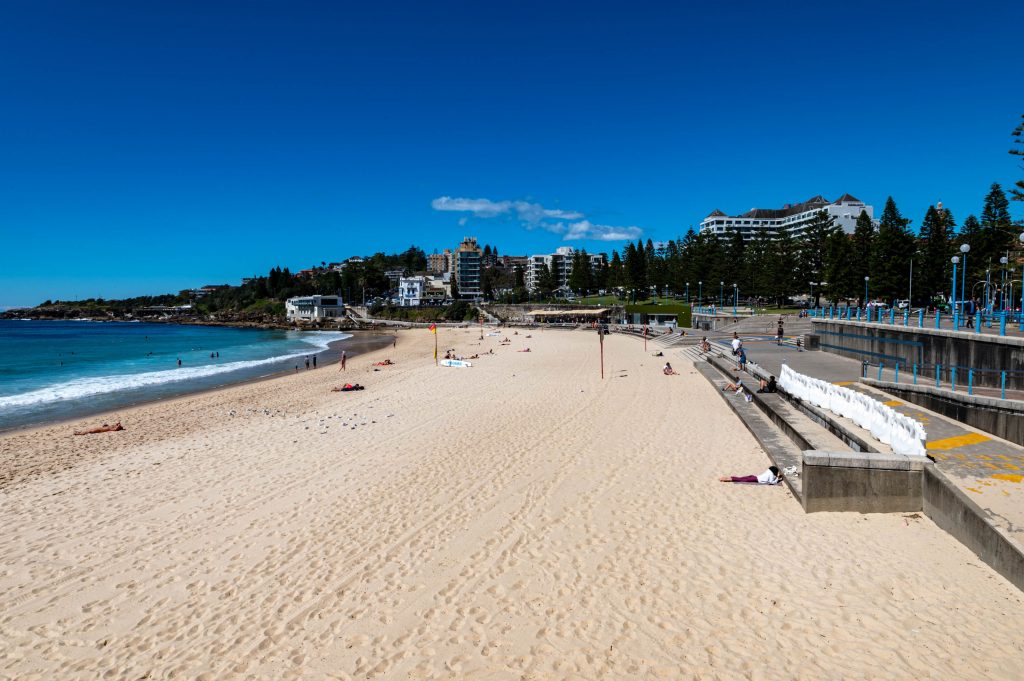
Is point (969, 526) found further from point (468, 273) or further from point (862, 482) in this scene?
point (468, 273)

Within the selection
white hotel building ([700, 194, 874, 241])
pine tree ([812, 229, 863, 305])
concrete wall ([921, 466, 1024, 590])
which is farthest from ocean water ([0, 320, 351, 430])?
white hotel building ([700, 194, 874, 241])

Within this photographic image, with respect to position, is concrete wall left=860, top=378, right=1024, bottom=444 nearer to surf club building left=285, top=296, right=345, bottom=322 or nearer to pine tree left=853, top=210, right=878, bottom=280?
pine tree left=853, top=210, right=878, bottom=280

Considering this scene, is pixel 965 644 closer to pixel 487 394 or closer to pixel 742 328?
pixel 487 394

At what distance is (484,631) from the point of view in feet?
15.4

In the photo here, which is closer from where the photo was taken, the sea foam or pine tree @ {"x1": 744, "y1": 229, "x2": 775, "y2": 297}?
the sea foam

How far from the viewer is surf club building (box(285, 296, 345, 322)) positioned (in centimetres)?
9806

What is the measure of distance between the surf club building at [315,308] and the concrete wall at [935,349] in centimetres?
9016

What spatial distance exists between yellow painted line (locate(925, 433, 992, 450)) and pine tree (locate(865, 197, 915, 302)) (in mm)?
37851

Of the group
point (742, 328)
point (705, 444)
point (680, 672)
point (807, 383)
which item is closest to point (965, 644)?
point (680, 672)

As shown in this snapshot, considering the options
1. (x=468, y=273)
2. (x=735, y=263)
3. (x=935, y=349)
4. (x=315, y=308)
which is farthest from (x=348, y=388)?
(x=468, y=273)

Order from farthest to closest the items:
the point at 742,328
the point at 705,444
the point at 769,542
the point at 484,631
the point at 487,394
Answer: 1. the point at 742,328
2. the point at 487,394
3. the point at 705,444
4. the point at 769,542
5. the point at 484,631

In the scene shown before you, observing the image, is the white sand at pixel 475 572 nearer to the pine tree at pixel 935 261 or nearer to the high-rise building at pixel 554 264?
the pine tree at pixel 935 261

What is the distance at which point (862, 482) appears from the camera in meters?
6.38

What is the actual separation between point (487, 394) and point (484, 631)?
1250cm
